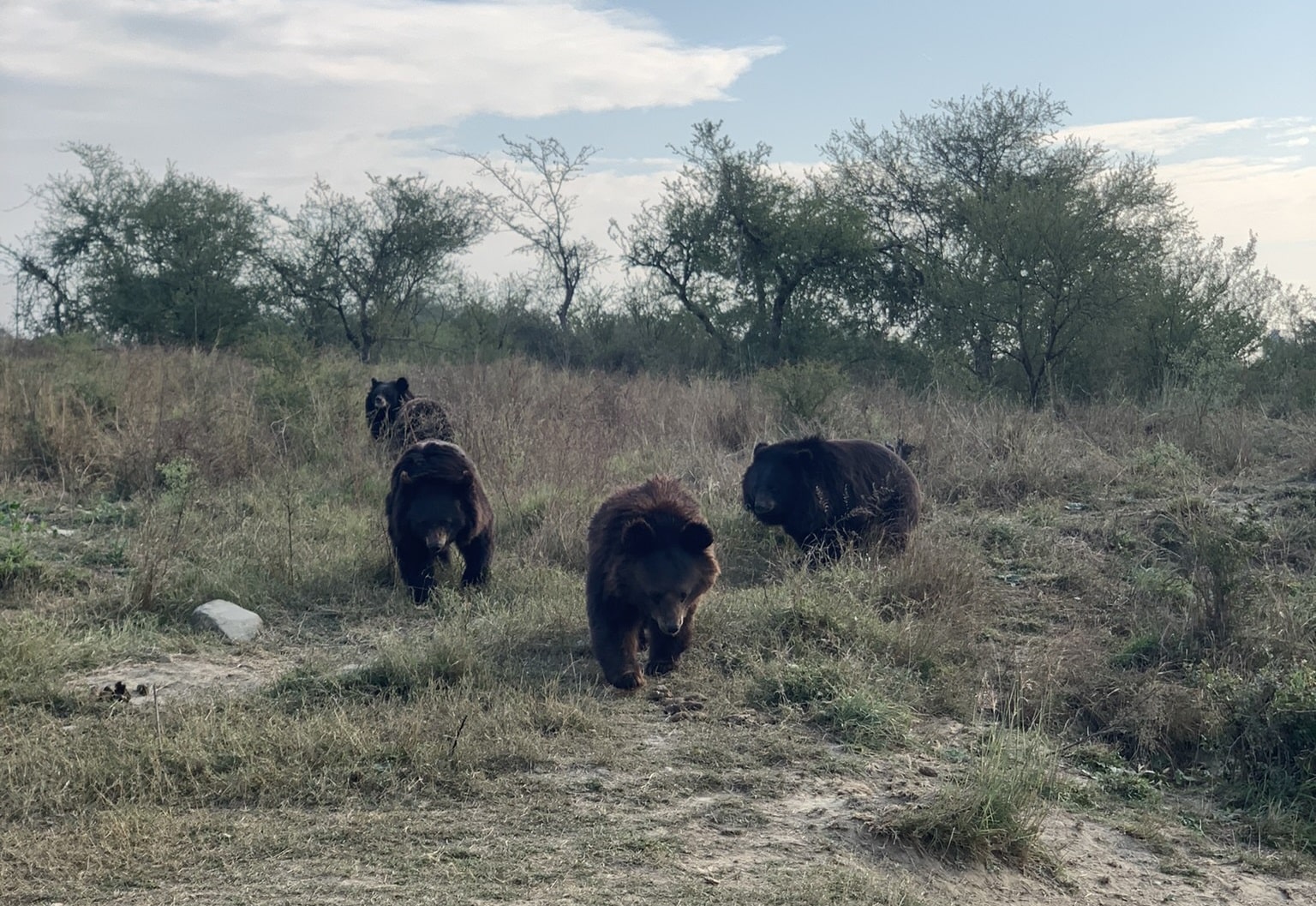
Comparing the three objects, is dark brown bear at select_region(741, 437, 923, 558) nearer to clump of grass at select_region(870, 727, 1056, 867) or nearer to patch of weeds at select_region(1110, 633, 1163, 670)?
patch of weeds at select_region(1110, 633, 1163, 670)

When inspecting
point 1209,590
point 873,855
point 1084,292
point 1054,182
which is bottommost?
point 873,855

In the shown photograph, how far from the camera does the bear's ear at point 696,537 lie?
19.8ft

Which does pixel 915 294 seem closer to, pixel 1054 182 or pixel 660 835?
pixel 1054 182

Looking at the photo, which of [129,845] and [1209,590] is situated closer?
[129,845]

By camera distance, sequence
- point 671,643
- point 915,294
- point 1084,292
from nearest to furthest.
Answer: point 671,643 → point 1084,292 → point 915,294

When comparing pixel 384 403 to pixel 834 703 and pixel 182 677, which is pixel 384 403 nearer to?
pixel 182 677

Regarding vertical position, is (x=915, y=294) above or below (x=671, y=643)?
above

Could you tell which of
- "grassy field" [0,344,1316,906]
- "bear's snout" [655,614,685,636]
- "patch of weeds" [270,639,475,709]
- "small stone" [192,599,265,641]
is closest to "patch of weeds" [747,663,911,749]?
"grassy field" [0,344,1316,906]

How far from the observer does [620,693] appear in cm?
585

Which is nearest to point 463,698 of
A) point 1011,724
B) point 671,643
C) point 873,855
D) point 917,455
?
point 671,643

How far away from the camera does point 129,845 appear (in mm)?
3895

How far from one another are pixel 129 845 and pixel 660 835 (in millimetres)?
1894

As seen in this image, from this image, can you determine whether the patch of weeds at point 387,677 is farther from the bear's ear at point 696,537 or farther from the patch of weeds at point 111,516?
the patch of weeds at point 111,516

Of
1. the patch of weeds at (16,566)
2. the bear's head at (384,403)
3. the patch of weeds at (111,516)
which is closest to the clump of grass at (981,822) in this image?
the patch of weeds at (16,566)
